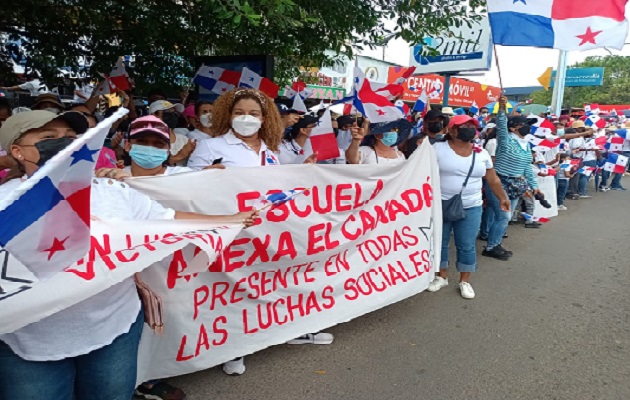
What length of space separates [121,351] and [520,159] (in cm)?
545

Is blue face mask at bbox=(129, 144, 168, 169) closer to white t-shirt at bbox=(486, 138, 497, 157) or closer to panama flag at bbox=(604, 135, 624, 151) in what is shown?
white t-shirt at bbox=(486, 138, 497, 157)

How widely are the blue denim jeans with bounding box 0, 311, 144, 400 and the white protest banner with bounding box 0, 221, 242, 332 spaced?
0.85ft

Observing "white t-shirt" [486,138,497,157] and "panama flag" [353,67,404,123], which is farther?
"white t-shirt" [486,138,497,157]

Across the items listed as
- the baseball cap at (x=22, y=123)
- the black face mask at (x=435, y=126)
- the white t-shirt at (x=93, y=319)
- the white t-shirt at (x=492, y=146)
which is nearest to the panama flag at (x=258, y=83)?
the black face mask at (x=435, y=126)

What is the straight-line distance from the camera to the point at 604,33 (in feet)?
15.1

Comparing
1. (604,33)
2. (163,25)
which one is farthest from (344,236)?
(163,25)

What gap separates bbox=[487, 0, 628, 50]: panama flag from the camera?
461 cm

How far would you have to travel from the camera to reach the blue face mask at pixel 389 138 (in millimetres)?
4117

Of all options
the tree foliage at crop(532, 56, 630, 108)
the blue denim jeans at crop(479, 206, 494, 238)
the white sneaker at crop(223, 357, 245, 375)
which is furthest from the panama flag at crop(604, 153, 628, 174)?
the tree foliage at crop(532, 56, 630, 108)

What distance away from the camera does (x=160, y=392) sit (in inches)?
106

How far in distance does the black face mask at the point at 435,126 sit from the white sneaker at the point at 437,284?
5.88ft

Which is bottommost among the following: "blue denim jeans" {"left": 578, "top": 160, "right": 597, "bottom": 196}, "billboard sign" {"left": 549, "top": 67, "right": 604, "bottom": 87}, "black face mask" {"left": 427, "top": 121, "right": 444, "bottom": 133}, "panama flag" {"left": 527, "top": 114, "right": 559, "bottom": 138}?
"blue denim jeans" {"left": 578, "top": 160, "right": 597, "bottom": 196}

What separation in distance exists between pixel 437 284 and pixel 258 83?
2.90 metres

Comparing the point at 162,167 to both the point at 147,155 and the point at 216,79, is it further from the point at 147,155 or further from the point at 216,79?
the point at 216,79
